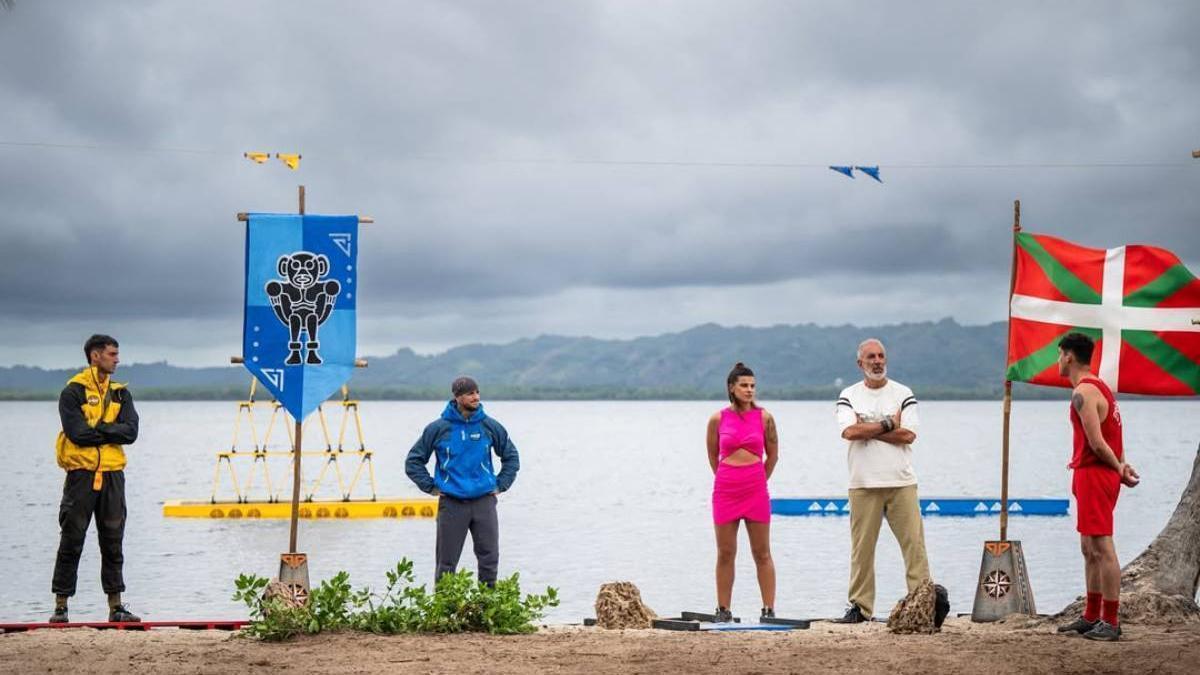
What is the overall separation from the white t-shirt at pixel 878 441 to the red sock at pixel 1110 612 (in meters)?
1.79

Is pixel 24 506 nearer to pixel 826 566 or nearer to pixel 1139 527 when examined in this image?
pixel 826 566

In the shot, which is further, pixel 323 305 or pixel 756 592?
pixel 756 592

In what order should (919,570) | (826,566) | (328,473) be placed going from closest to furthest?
(919,570) < (826,566) < (328,473)

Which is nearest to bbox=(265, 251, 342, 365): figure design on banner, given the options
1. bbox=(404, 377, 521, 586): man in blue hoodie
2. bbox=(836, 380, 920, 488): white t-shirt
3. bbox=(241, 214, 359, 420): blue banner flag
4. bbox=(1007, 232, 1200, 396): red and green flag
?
bbox=(241, 214, 359, 420): blue banner flag

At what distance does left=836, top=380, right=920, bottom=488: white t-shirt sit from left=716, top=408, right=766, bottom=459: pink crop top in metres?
0.62

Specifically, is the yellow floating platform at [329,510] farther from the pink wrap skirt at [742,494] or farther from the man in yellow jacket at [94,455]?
the pink wrap skirt at [742,494]

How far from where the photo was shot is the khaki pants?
10.3m

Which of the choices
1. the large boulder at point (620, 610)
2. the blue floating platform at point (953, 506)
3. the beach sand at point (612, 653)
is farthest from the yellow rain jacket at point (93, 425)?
the blue floating platform at point (953, 506)

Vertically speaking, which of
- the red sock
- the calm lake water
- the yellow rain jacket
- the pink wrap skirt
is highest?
the yellow rain jacket

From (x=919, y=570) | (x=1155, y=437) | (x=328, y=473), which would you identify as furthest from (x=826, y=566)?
(x=1155, y=437)

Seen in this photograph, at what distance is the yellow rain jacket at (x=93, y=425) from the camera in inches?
404

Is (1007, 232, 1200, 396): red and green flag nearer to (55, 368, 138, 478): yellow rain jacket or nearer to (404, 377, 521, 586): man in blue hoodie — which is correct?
(404, 377, 521, 586): man in blue hoodie

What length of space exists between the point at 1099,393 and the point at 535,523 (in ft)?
80.2

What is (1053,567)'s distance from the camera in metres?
21.9
